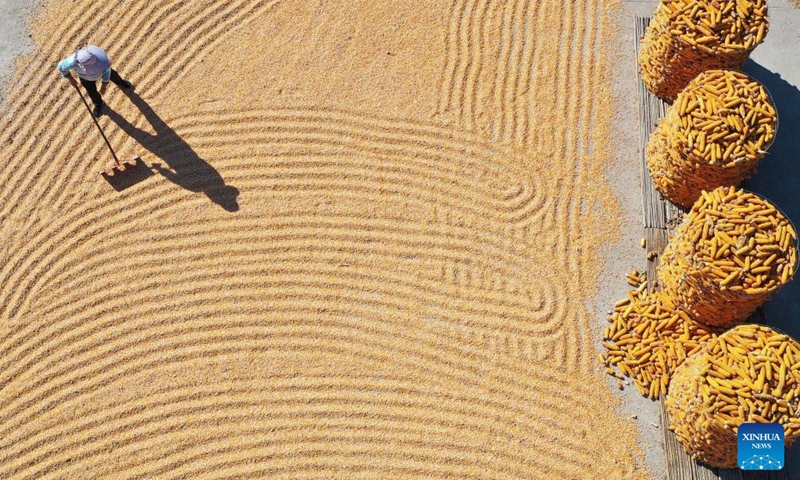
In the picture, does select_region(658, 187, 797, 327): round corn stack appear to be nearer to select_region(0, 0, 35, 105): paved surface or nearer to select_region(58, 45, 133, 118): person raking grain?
select_region(58, 45, 133, 118): person raking grain

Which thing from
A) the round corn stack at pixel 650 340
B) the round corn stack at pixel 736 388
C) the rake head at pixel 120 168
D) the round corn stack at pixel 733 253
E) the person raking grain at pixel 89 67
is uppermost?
the person raking grain at pixel 89 67

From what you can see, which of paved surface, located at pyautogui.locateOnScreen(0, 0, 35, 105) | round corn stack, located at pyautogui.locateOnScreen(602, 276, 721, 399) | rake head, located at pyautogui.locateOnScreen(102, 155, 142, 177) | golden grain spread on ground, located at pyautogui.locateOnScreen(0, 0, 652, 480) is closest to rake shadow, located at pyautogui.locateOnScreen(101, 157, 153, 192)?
rake head, located at pyautogui.locateOnScreen(102, 155, 142, 177)

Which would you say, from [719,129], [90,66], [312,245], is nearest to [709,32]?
[719,129]

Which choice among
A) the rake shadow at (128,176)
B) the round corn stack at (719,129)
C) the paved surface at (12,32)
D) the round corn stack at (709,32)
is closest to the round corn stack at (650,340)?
the round corn stack at (719,129)

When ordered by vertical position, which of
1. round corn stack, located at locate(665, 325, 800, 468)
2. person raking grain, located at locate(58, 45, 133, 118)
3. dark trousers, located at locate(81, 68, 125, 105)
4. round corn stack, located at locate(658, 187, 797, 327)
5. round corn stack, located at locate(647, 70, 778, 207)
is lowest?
round corn stack, located at locate(665, 325, 800, 468)

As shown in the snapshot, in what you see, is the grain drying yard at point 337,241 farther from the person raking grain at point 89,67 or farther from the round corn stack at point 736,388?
the person raking grain at point 89,67

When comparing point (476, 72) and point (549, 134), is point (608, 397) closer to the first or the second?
point (549, 134)

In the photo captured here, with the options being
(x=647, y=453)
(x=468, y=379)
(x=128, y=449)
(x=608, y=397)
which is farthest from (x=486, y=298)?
(x=128, y=449)
